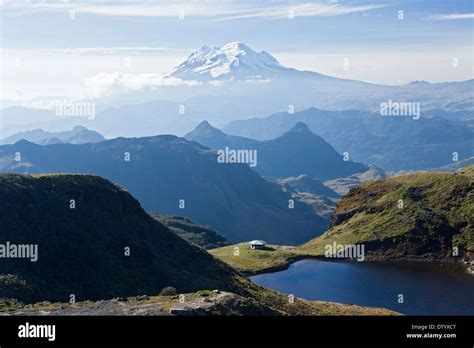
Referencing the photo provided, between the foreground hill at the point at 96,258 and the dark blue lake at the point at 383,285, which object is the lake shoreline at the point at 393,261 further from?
the foreground hill at the point at 96,258

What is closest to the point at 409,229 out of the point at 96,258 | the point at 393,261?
the point at 393,261

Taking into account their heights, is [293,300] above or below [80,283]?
below

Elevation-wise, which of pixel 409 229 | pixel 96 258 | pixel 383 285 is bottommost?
pixel 383 285

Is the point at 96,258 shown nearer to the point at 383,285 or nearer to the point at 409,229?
the point at 383,285

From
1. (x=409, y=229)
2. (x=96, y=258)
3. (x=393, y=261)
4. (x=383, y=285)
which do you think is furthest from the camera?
(x=409, y=229)

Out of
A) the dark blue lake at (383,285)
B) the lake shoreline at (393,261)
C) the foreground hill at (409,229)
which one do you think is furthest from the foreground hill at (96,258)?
the foreground hill at (409,229)
